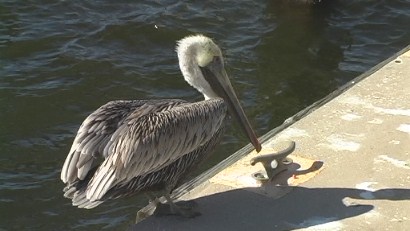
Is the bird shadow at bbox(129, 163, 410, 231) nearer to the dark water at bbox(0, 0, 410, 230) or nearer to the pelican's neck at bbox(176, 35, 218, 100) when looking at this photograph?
the pelican's neck at bbox(176, 35, 218, 100)

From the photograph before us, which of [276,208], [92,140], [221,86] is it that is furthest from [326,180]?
[92,140]

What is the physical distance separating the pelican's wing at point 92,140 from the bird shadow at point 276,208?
459mm

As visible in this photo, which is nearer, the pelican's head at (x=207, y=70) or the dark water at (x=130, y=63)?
the pelican's head at (x=207, y=70)

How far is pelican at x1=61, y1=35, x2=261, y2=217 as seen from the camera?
171 inches

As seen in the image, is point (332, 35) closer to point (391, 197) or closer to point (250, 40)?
point (250, 40)

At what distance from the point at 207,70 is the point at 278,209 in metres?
0.93

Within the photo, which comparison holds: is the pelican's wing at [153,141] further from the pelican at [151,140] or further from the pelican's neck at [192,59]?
the pelican's neck at [192,59]

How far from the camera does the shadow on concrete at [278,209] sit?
444cm

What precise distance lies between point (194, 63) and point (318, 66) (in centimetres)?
432

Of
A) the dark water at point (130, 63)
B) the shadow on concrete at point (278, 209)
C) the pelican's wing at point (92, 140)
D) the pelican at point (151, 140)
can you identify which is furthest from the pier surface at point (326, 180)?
the dark water at point (130, 63)

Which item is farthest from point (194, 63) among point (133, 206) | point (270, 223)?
point (133, 206)

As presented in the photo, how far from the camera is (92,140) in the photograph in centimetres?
438

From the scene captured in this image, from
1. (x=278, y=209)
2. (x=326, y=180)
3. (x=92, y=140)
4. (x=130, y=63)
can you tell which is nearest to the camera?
(x=92, y=140)

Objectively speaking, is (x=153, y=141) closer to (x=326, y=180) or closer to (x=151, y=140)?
(x=151, y=140)
